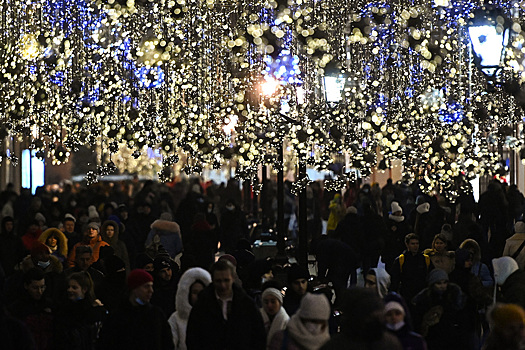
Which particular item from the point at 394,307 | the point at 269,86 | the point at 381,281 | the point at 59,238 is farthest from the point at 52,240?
the point at 394,307

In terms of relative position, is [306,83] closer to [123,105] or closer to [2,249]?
[2,249]

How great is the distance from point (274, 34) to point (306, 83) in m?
9.54

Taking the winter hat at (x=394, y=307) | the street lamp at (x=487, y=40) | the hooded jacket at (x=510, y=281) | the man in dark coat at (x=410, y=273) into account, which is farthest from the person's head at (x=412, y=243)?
the winter hat at (x=394, y=307)

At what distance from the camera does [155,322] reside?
26.8 feet

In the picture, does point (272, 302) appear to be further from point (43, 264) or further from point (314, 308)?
point (43, 264)

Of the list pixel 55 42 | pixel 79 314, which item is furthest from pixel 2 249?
pixel 79 314

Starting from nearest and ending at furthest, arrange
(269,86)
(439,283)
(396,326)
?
(396,326) < (439,283) < (269,86)

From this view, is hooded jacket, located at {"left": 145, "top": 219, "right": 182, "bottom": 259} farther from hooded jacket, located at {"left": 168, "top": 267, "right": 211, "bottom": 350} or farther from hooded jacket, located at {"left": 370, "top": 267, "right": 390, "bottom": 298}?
hooded jacket, located at {"left": 168, "top": 267, "right": 211, "bottom": 350}

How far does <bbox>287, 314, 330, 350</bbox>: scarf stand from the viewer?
7.21 m

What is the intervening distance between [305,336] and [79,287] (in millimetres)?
2443

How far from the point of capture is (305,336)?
23.7 feet

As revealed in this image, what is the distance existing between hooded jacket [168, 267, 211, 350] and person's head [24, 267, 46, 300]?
1.01 meters

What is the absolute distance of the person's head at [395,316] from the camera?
7656mm

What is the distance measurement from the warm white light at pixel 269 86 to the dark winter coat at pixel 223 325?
6124 millimetres
